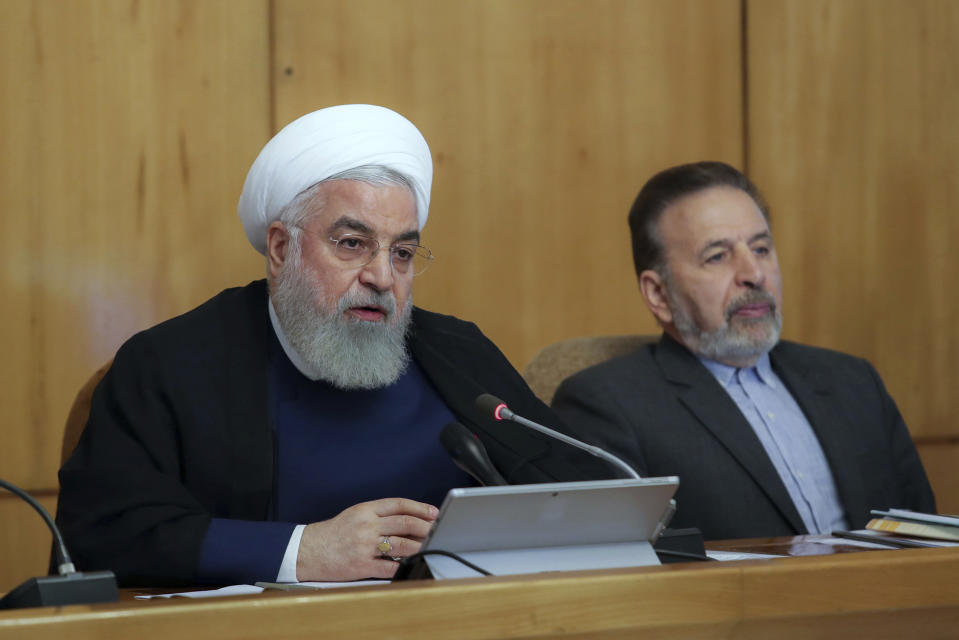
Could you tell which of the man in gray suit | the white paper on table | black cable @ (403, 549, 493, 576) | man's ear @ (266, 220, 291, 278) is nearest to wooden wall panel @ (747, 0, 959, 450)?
the man in gray suit

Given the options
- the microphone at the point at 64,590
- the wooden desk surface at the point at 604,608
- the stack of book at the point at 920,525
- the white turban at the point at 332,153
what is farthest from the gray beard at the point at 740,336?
the microphone at the point at 64,590

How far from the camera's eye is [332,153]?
2221 millimetres

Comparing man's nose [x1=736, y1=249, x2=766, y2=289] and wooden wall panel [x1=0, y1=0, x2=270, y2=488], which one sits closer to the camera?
man's nose [x1=736, y1=249, x2=766, y2=289]

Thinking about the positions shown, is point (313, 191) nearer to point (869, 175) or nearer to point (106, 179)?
point (106, 179)

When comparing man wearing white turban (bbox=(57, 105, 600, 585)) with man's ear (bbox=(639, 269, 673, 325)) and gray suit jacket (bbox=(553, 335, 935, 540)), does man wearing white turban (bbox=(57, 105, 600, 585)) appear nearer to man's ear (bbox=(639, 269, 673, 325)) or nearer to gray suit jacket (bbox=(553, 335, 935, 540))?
gray suit jacket (bbox=(553, 335, 935, 540))

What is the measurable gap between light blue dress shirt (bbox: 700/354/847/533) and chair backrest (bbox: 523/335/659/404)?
0.86ft

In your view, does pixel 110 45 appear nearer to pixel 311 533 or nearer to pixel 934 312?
pixel 311 533

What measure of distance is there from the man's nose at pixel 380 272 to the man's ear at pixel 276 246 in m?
0.21

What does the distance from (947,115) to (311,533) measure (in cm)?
347

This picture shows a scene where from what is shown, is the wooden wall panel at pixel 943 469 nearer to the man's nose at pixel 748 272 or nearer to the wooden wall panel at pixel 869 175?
Answer: the wooden wall panel at pixel 869 175

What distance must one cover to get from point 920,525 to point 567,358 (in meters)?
1.23

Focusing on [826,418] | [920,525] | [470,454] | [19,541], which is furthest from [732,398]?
[19,541]

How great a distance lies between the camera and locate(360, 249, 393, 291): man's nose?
218cm

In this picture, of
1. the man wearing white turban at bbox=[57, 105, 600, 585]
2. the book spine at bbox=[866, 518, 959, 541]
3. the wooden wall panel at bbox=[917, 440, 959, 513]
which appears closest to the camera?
the book spine at bbox=[866, 518, 959, 541]
